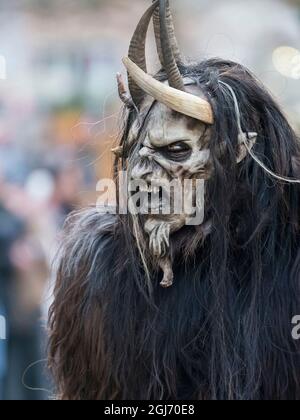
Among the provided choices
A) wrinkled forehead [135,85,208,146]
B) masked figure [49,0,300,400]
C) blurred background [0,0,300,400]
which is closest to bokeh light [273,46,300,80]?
blurred background [0,0,300,400]

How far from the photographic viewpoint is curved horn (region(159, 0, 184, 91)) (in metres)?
1.75

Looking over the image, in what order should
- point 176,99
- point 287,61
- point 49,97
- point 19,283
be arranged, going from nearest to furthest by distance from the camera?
point 176,99
point 287,61
point 19,283
point 49,97

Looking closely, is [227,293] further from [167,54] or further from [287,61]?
[287,61]

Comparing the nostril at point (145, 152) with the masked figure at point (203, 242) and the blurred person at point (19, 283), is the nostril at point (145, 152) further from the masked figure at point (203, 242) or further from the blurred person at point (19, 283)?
the blurred person at point (19, 283)

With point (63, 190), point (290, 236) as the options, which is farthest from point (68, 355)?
point (63, 190)

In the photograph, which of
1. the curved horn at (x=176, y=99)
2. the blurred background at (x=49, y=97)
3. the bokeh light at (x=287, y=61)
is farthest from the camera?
the blurred background at (x=49, y=97)

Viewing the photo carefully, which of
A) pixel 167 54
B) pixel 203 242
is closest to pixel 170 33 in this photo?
pixel 167 54

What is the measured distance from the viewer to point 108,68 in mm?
4027

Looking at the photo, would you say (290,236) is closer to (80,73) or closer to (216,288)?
(216,288)

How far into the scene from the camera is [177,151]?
5.82ft

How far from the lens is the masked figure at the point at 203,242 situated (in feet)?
5.81

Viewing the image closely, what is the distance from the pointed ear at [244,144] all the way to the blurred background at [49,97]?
1.14 metres

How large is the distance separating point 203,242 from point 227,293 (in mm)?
117

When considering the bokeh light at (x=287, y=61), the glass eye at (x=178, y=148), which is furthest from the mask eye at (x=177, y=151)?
the bokeh light at (x=287, y=61)
